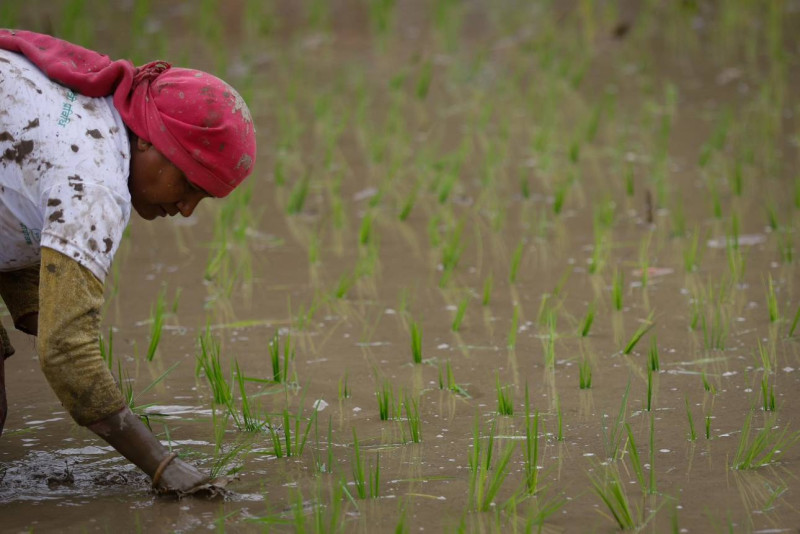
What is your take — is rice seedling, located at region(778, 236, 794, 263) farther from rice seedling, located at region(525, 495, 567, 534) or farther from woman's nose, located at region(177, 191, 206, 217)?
woman's nose, located at region(177, 191, 206, 217)

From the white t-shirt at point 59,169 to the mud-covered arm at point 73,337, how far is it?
0.03 metres

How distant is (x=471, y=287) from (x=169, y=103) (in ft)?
6.47

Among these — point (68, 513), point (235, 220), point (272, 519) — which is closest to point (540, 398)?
point (272, 519)

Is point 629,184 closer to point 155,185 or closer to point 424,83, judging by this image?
point 424,83

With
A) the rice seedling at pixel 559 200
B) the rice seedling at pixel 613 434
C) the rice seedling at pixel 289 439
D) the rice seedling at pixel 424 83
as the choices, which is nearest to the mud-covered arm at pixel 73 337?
the rice seedling at pixel 289 439

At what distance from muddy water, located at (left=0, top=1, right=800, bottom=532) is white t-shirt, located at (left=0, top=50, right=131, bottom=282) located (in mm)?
629

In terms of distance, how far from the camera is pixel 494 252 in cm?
450

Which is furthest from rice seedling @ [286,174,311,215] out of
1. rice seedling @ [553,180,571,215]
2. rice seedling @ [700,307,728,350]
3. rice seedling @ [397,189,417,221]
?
rice seedling @ [700,307,728,350]

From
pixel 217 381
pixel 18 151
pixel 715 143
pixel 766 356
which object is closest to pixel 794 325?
pixel 766 356

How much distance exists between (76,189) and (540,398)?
1501 mm

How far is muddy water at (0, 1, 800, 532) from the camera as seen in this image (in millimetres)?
2518

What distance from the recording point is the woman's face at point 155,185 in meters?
2.40

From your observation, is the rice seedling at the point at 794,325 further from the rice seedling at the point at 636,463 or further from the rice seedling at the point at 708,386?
the rice seedling at the point at 636,463

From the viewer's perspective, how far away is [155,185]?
7.98ft
